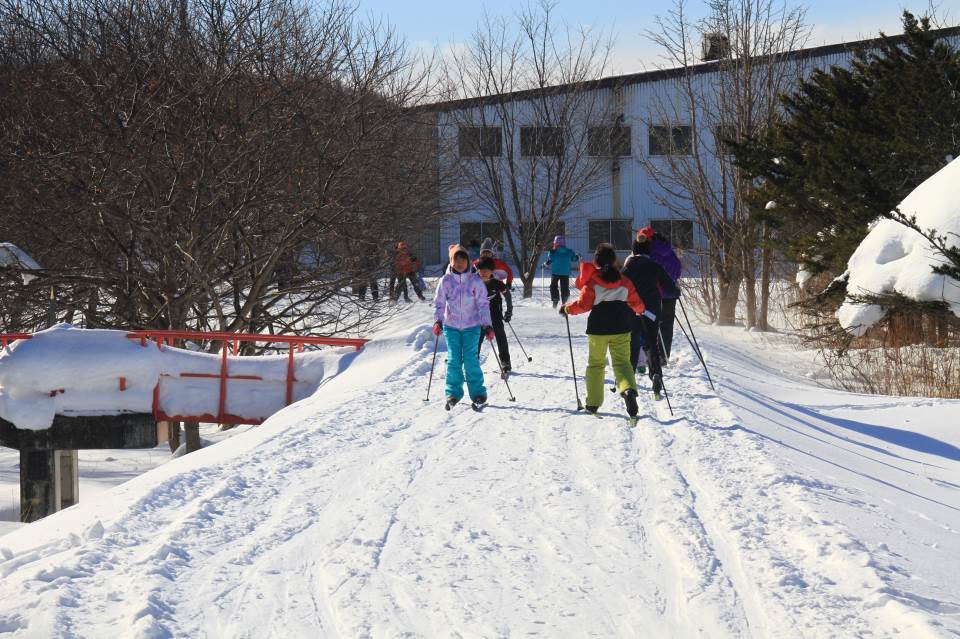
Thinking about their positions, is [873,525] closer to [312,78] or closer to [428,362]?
[428,362]

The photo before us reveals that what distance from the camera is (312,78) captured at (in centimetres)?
1755

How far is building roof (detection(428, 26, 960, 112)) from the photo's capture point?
86.8 feet

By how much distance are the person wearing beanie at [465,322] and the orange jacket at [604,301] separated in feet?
3.96

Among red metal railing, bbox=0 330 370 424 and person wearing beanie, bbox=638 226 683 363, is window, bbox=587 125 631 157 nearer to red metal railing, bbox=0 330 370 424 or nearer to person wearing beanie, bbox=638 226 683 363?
red metal railing, bbox=0 330 370 424

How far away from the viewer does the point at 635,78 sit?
3697cm

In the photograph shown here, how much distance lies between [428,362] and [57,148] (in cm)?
657

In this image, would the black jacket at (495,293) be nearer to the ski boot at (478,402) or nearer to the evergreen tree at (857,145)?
the ski boot at (478,402)

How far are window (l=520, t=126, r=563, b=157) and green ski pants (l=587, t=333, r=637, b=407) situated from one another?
1986cm

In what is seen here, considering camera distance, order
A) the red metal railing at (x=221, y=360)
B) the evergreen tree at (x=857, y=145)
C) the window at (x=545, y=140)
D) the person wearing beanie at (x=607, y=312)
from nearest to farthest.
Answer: the person wearing beanie at (x=607, y=312), the red metal railing at (x=221, y=360), the evergreen tree at (x=857, y=145), the window at (x=545, y=140)

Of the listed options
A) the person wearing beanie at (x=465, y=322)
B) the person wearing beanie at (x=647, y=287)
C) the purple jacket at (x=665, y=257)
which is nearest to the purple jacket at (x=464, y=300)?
the person wearing beanie at (x=465, y=322)

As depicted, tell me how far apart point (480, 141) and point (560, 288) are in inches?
337

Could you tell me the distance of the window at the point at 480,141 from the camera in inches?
1158

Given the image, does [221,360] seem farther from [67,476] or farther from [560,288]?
[560,288]

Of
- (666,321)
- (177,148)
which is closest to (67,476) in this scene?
(177,148)
